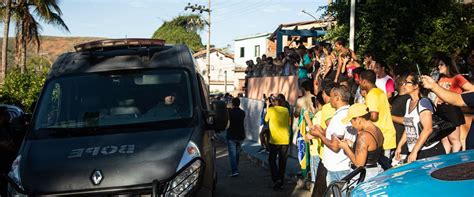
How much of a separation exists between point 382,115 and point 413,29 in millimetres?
9852

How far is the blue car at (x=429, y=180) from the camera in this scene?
2.89 metres

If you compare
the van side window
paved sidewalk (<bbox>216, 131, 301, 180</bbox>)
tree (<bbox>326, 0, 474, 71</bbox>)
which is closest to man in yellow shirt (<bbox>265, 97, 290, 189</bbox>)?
paved sidewalk (<bbox>216, 131, 301, 180</bbox>)

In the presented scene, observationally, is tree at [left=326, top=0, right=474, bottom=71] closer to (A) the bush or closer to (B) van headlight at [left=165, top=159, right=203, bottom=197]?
(B) van headlight at [left=165, top=159, right=203, bottom=197]

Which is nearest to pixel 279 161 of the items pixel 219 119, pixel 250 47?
pixel 219 119

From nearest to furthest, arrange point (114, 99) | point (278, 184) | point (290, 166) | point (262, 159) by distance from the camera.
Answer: point (114, 99) → point (278, 184) → point (290, 166) → point (262, 159)

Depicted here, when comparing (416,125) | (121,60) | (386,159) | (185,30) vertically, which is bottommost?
(386,159)

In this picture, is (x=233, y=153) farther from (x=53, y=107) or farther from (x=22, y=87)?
(x=22, y=87)

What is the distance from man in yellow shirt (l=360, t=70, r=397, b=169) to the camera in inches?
251

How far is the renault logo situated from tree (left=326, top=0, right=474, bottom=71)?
11.4 metres

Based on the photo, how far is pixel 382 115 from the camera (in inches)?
256

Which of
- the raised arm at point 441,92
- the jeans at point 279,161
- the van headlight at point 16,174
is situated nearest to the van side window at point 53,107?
the van headlight at point 16,174

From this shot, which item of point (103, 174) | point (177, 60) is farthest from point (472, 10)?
point (103, 174)

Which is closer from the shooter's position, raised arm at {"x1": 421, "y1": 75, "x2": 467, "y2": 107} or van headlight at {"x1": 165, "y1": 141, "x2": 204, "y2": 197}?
raised arm at {"x1": 421, "y1": 75, "x2": 467, "y2": 107}

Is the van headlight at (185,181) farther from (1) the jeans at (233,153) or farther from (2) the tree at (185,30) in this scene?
(2) the tree at (185,30)
